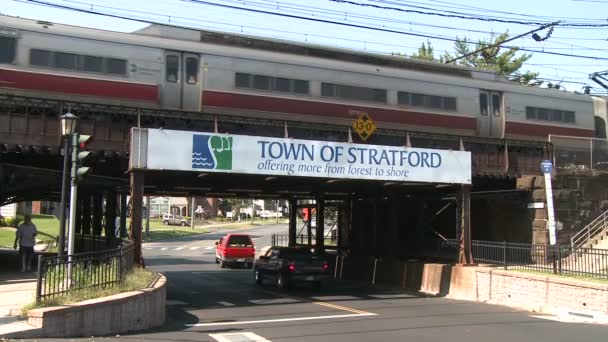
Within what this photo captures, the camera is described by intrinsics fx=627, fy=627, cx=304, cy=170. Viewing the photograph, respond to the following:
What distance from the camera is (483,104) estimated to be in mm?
26234

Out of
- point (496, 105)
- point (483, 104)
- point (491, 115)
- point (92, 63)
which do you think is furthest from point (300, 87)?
point (496, 105)

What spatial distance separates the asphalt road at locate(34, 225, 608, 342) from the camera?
11.8 m

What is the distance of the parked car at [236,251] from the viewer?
111 ft

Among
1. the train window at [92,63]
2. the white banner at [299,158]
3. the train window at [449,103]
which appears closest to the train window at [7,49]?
the train window at [92,63]

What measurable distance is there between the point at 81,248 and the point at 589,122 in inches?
949

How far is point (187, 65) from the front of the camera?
20.3 metres

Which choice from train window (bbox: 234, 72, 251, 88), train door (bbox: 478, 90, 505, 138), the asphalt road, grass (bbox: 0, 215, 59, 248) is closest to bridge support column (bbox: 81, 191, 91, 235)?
the asphalt road

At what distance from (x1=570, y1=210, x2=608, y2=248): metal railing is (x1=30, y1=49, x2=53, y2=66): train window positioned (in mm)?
18506

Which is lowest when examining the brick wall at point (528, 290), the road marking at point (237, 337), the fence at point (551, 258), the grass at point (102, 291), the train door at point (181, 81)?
the road marking at point (237, 337)

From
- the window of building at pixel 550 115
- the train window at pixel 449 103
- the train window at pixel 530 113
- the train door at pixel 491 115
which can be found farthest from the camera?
the window of building at pixel 550 115

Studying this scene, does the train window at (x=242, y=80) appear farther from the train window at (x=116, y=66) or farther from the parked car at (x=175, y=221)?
the parked car at (x=175, y=221)

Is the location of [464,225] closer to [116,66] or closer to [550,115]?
[550,115]

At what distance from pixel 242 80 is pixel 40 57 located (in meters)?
6.26

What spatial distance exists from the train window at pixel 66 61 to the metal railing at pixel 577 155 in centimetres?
1682
